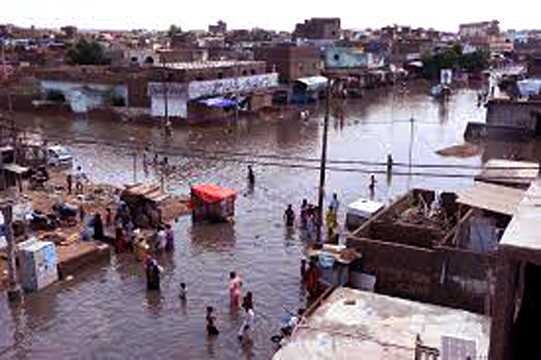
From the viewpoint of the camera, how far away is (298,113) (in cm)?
5462

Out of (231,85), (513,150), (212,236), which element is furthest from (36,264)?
(231,85)

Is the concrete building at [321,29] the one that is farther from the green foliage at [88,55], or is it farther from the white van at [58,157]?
the white van at [58,157]

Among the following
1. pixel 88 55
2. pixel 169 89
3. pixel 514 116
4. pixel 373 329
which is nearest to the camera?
pixel 373 329

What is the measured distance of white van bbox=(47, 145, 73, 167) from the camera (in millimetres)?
32344

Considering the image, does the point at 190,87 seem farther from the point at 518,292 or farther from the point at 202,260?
the point at 518,292

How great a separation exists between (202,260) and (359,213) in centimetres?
598

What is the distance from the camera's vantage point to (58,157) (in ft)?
107

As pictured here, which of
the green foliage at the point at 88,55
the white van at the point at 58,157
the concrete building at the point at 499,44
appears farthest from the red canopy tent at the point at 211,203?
the concrete building at the point at 499,44

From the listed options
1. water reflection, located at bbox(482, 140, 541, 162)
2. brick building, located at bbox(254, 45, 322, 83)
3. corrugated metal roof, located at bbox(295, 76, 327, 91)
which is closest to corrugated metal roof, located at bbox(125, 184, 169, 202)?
water reflection, located at bbox(482, 140, 541, 162)

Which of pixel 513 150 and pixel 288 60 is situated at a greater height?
pixel 288 60

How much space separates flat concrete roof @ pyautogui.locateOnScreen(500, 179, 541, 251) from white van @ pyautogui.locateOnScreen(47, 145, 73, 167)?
28.2 m

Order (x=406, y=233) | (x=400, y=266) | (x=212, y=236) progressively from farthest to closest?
(x=212, y=236) < (x=406, y=233) < (x=400, y=266)

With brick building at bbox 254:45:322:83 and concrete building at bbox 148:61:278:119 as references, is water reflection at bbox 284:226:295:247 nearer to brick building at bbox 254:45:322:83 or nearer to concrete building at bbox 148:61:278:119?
concrete building at bbox 148:61:278:119

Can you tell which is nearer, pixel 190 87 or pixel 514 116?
pixel 514 116
